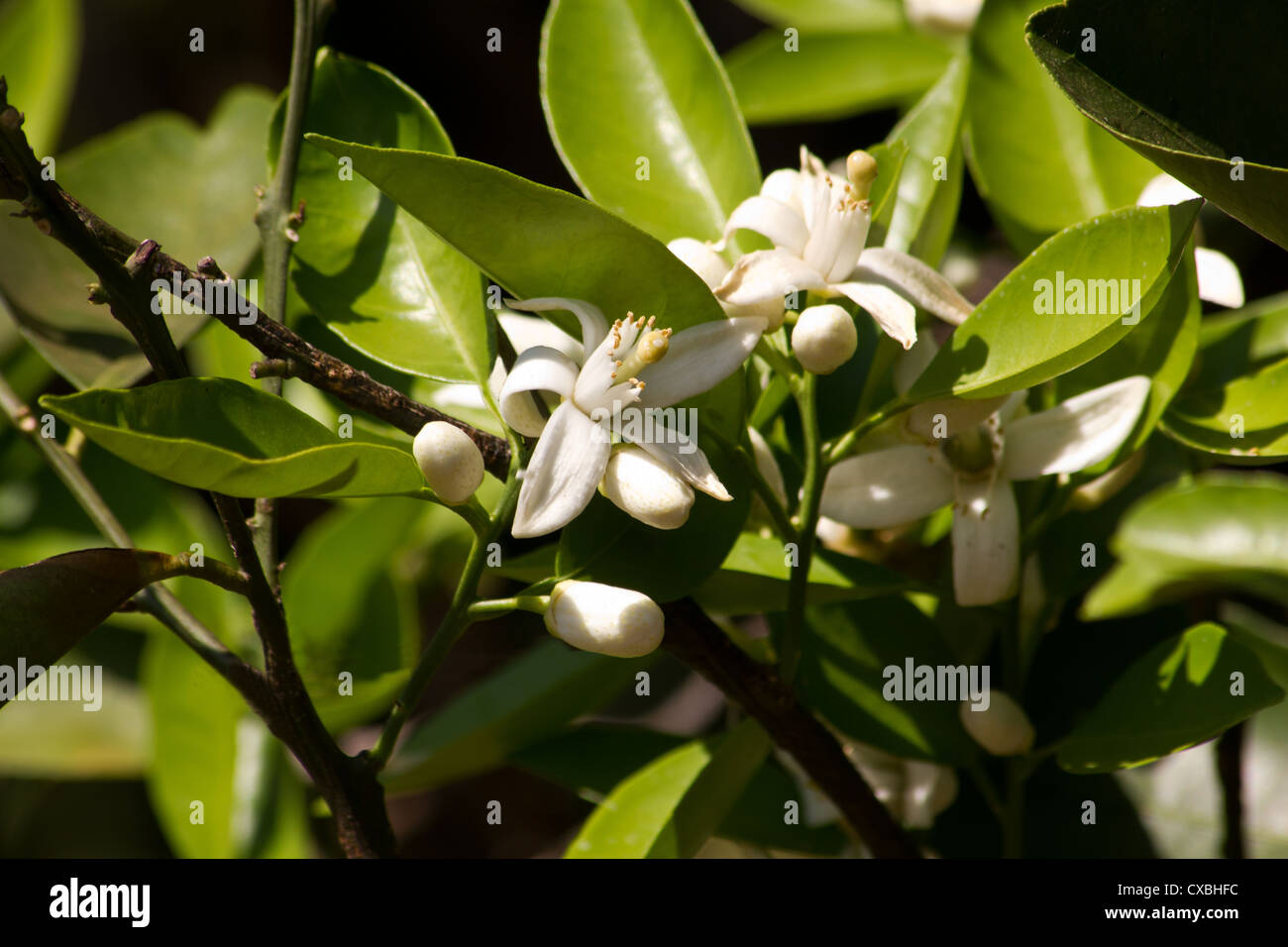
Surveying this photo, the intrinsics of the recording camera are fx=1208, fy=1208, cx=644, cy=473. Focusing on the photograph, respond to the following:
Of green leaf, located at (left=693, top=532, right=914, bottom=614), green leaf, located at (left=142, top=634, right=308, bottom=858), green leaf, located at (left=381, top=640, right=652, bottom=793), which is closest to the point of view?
green leaf, located at (left=693, top=532, right=914, bottom=614)

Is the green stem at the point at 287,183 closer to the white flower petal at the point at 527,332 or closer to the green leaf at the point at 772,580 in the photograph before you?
the white flower petal at the point at 527,332

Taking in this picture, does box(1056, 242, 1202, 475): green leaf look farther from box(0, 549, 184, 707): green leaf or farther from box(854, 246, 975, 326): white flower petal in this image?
box(0, 549, 184, 707): green leaf

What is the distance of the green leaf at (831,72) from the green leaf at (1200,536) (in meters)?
0.51

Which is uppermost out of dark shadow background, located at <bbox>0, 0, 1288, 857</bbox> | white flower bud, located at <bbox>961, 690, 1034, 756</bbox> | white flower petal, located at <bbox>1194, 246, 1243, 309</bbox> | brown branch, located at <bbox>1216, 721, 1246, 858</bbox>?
dark shadow background, located at <bbox>0, 0, 1288, 857</bbox>

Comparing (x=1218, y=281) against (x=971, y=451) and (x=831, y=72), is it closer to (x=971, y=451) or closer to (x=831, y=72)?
(x=971, y=451)

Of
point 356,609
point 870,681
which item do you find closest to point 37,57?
point 356,609

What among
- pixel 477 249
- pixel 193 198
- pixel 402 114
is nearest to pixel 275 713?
pixel 477 249

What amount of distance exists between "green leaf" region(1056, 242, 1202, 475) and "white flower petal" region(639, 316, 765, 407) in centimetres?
28

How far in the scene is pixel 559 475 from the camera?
0.56 meters

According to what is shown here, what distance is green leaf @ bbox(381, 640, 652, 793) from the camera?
37.2 inches

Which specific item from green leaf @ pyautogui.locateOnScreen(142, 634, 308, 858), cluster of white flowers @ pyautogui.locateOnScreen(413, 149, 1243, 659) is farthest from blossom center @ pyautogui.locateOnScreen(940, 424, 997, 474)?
green leaf @ pyautogui.locateOnScreen(142, 634, 308, 858)

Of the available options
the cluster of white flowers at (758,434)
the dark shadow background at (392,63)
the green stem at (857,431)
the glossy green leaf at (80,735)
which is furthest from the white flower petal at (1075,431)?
the dark shadow background at (392,63)
